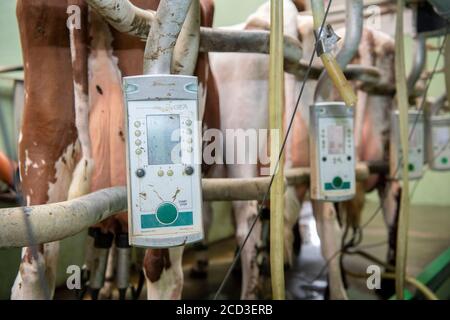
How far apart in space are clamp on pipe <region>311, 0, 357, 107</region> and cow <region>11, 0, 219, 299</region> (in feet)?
1.06

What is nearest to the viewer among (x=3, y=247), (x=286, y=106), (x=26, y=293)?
(x=3, y=247)

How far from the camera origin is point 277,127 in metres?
0.67

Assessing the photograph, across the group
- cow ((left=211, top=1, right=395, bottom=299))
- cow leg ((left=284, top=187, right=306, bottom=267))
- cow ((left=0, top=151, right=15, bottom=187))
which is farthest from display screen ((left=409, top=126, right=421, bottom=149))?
cow ((left=0, top=151, right=15, bottom=187))

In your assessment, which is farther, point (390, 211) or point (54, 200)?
point (390, 211)

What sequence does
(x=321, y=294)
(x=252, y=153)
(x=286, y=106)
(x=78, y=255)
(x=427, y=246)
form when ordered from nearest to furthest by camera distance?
(x=252, y=153) → (x=78, y=255) → (x=286, y=106) → (x=321, y=294) → (x=427, y=246)

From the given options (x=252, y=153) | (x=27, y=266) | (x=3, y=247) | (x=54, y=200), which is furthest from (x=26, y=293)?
(x=252, y=153)

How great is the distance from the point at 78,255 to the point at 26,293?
451 millimetres

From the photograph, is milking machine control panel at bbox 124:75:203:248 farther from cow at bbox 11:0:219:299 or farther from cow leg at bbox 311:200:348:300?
cow leg at bbox 311:200:348:300

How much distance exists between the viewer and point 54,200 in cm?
78

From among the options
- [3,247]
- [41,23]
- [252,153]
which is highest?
[41,23]

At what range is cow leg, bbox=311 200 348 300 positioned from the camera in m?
1.60

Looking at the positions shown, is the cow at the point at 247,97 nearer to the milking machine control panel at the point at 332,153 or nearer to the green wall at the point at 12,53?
the green wall at the point at 12,53

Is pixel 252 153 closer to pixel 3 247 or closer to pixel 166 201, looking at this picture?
pixel 166 201

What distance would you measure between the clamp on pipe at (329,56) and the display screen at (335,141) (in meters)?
0.36
